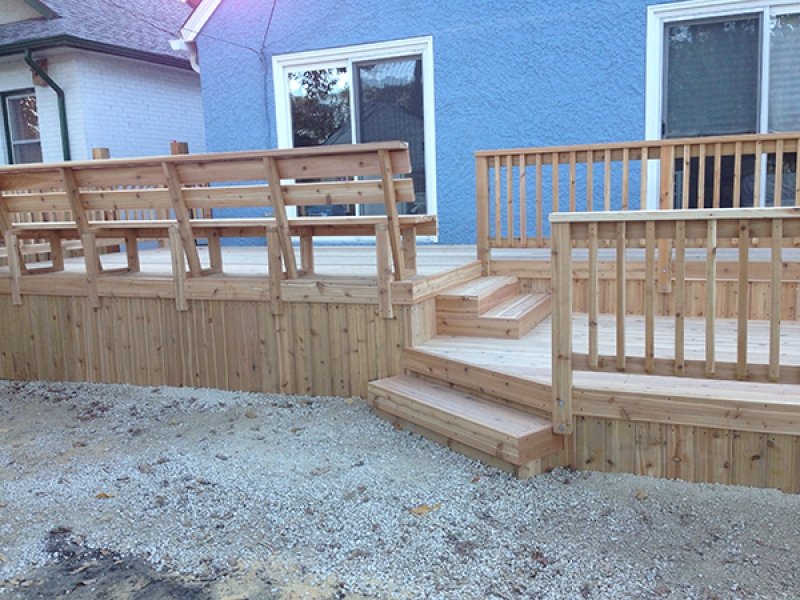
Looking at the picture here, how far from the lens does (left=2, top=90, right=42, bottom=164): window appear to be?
34.8ft

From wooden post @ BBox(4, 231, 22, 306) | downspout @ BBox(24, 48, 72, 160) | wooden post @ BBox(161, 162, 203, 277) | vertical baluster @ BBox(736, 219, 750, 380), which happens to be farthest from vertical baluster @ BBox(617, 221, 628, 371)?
downspout @ BBox(24, 48, 72, 160)

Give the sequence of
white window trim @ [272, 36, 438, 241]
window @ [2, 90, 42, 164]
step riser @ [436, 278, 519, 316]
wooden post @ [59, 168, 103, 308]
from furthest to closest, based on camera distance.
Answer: window @ [2, 90, 42, 164] < white window trim @ [272, 36, 438, 241] < wooden post @ [59, 168, 103, 308] < step riser @ [436, 278, 519, 316]

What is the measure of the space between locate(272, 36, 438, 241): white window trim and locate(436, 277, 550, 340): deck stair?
274 cm

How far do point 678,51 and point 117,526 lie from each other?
20.2 feet

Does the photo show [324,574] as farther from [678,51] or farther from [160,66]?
[160,66]

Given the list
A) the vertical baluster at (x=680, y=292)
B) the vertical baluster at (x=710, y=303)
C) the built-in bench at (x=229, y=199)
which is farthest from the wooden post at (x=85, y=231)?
the vertical baluster at (x=710, y=303)

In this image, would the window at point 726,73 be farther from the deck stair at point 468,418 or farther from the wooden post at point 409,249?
the deck stair at point 468,418

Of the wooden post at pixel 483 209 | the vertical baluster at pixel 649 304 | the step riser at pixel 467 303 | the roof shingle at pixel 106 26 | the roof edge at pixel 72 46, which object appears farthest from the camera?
the roof shingle at pixel 106 26

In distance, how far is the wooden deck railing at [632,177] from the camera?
4836 mm

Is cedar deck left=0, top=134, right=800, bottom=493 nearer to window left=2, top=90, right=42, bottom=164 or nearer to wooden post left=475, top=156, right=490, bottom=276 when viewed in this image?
wooden post left=475, top=156, right=490, bottom=276

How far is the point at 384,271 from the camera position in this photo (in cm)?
452

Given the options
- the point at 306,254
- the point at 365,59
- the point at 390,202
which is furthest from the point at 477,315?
the point at 365,59

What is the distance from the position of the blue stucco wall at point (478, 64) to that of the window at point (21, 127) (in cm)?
382

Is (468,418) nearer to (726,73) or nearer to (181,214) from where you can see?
(181,214)
